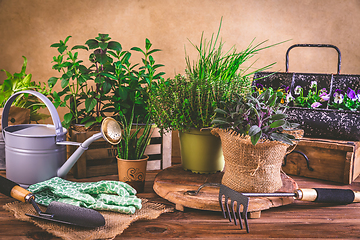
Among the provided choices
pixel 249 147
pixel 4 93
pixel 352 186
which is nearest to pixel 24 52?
pixel 4 93

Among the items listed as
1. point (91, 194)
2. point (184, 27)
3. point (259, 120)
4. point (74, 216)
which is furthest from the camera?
point (184, 27)

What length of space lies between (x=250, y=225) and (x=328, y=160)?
0.61 m

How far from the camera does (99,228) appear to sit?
0.76 meters

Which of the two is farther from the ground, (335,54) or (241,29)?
(241,29)

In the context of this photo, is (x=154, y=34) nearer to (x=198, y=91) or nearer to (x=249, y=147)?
(x=198, y=91)

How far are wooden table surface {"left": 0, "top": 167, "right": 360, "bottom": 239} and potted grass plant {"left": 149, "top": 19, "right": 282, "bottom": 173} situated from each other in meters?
0.24

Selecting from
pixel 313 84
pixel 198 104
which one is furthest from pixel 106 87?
pixel 313 84

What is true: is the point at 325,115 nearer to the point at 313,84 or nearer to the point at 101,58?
the point at 313,84

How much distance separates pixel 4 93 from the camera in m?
1.32

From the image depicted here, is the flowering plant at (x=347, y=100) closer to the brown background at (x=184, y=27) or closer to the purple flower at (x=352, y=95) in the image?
the purple flower at (x=352, y=95)

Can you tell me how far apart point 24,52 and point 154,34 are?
0.74 m

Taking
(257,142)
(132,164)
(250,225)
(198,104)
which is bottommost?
(250,225)

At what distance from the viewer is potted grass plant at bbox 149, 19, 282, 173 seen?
1.01m

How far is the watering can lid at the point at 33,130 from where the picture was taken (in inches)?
39.3
